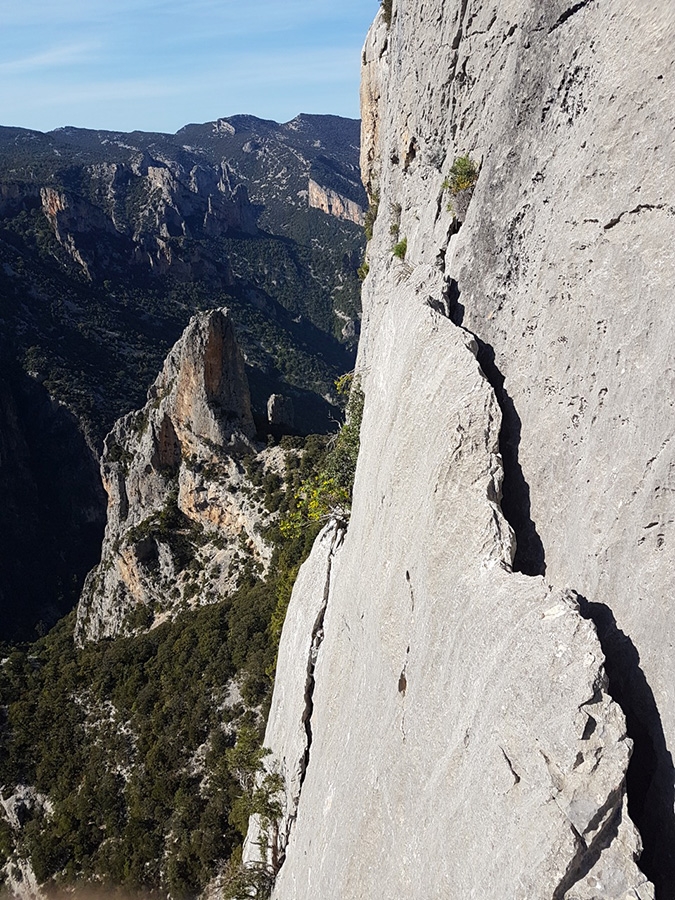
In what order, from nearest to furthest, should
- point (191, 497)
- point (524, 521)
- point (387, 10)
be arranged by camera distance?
point (524, 521) → point (387, 10) → point (191, 497)

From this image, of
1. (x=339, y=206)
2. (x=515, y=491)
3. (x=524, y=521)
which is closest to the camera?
(x=524, y=521)

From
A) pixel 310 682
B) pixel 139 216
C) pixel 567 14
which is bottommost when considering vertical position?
pixel 310 682

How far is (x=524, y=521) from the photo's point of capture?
862 centimetres

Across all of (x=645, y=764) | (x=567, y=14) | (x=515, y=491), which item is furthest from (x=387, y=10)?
(x=645, y=764)

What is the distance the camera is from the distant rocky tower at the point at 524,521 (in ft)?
20.3

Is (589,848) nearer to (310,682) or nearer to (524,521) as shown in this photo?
(524,521)

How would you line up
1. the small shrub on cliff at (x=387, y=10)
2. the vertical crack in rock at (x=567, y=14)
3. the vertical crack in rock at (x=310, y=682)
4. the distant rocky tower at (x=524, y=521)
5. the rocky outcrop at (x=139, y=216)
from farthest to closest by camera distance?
1. the rocky outcrop at (x=139, y=216)
2. the small shrub on cliff at (x=387, y=10)
3. the vertical crack in rock at (x=310, y=682)
4. the vertical crack in rock at (x=567, y=14)
5. the distant rocky tower at (x=524, y=521)

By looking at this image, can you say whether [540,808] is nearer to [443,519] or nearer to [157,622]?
[443,519]

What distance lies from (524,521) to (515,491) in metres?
0.49

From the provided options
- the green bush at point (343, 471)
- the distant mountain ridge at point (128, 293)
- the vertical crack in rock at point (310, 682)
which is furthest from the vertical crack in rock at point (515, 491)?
the distant mountain ridge at point (128, 293)

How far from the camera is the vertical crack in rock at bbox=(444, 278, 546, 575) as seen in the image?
27.7ft

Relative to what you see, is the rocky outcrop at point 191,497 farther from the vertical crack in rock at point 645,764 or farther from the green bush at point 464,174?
the vertical crack in rock at point 645,764

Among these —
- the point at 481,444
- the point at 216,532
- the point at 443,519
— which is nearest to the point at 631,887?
the point at 443,519

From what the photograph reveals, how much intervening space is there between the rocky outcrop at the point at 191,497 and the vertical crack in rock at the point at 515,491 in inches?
1126
